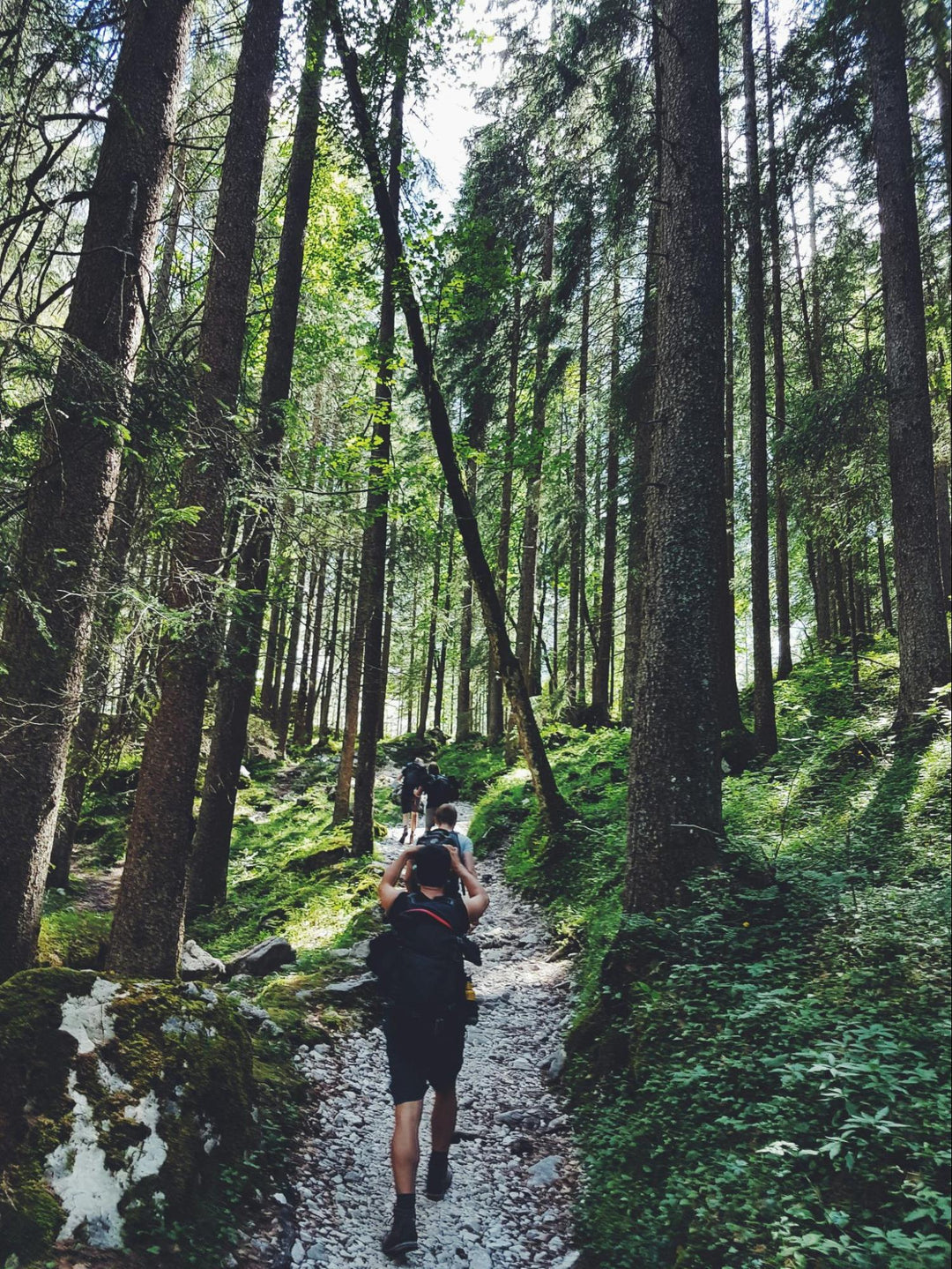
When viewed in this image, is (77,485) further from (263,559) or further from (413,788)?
(413,788)

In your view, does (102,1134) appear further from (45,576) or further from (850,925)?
(850,925)

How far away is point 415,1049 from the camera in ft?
12.7

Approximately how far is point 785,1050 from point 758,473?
29.3ft

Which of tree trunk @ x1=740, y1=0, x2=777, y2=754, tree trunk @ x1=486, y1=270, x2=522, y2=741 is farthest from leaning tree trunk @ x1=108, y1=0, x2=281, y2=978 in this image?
tree trunk @ x1=740, y1=0, x2=777, y2=754

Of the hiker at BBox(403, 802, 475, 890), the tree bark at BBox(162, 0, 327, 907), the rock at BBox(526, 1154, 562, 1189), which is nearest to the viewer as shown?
the rock at BBox(526, 1154, 562, 1189)

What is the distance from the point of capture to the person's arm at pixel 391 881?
417cm

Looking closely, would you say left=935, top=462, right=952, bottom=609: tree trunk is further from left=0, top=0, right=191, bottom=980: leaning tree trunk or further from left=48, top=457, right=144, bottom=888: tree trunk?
left=0, top=0, right=191, bottom=980: leaning tree trunk

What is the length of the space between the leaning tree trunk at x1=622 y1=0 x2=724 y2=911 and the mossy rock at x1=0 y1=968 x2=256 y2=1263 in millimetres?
3426

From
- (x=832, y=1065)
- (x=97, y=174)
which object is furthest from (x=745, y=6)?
(x=832, y=1065)

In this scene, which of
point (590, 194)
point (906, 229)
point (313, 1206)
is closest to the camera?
Result: point (313, 1206)

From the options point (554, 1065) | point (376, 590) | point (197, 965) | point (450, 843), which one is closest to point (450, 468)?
point (376, 590)

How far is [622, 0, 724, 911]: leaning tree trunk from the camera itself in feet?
18.5

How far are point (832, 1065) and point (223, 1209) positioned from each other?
3.17 meters

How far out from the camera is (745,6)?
1172cm
